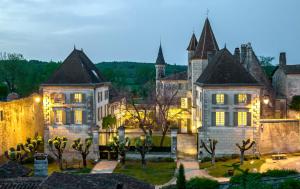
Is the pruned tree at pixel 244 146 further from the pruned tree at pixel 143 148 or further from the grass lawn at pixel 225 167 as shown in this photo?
the pruned tree at pixel 143 148

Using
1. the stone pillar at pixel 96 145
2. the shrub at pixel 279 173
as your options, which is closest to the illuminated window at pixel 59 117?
the stone pillar at pixel 96 145

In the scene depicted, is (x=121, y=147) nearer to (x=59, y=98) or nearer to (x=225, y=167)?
(x=59, y=98)

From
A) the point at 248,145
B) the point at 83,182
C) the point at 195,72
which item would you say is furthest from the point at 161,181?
the point at 195,72

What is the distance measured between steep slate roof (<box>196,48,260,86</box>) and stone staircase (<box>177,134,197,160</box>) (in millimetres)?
6509

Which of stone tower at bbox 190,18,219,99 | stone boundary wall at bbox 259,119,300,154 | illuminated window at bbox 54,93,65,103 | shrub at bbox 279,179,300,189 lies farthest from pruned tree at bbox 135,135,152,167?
shrub at bbox 279,179,300,189

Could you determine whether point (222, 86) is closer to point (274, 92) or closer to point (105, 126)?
point (274, 92)

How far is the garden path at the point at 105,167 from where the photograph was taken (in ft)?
124

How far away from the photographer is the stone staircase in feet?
141

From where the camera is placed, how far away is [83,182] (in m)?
21.2

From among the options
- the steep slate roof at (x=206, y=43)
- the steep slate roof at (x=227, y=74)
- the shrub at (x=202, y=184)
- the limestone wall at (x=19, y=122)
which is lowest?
the shrub at (x=202, y=184)

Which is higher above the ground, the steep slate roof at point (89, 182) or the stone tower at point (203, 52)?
the stone tower at point (203, 52)

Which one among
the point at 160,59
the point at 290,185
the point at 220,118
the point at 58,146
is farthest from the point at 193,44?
the point at 290,185

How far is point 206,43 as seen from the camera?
167ft

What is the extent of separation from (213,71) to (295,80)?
997 centimetres
